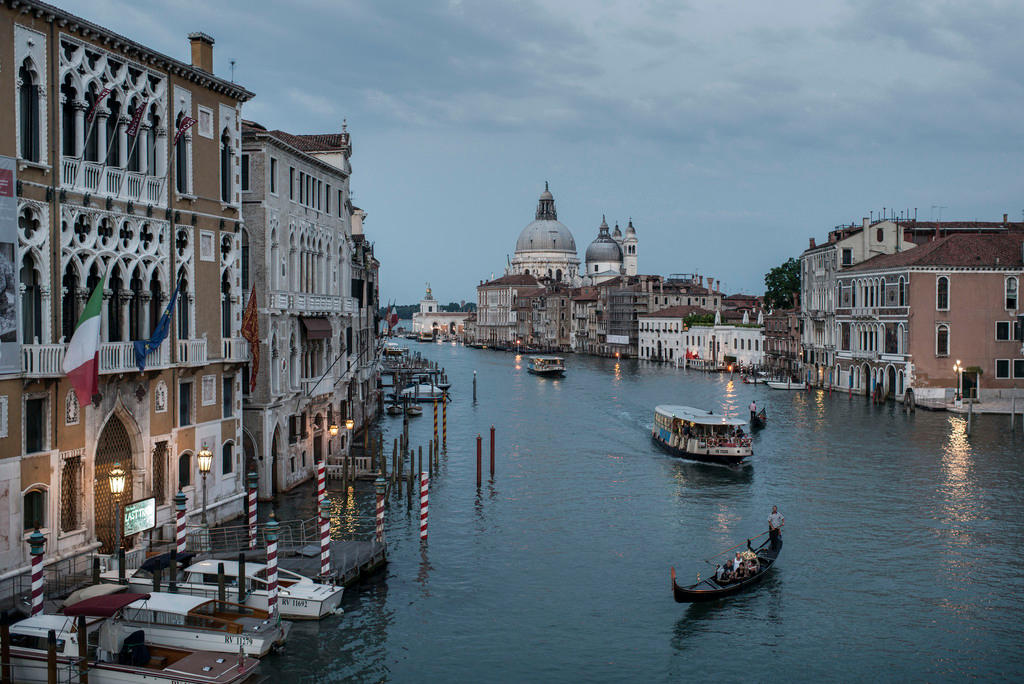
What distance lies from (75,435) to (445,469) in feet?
63.4

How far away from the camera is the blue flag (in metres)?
20.0

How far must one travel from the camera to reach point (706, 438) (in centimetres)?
3819

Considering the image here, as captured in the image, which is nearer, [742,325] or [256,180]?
[256,180]

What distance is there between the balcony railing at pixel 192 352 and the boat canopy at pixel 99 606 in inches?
288

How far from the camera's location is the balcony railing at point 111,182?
18438mm

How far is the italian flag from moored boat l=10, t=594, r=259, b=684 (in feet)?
13.1

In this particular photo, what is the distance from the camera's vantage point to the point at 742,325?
316 feet

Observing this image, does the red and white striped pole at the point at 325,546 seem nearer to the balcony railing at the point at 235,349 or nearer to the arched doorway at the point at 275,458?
the balcony railing at the point at 235,349

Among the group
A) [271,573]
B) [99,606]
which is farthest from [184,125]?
[99,606]

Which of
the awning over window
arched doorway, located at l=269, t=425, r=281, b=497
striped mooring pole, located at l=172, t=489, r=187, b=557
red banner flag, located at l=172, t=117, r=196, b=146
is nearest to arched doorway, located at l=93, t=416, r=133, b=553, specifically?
striped mooring pole, located at l=172, t=489, r=187, b=557

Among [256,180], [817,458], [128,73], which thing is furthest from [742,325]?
[128,73]

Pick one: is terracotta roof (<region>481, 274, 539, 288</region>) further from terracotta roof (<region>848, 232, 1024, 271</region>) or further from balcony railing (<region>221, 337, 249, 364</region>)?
balcony railing (<region>221, 337, 249, 364</region>)

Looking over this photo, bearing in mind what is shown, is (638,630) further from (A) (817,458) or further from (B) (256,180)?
(A) (817,458)

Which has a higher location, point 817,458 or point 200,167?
point 200,167
